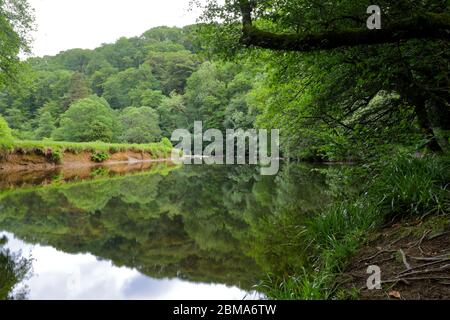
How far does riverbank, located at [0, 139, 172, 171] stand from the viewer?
16516 mm

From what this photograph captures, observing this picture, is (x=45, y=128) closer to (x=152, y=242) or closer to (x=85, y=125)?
(x=85, y=125)

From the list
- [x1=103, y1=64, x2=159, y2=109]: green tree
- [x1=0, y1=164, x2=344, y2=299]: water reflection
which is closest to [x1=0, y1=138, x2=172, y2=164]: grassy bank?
[x1=0, y1=164, x2=344, y2=299]: water reflection

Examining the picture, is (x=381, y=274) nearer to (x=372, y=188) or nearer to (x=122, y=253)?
(x=372, y=188)

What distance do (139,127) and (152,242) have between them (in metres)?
40.8

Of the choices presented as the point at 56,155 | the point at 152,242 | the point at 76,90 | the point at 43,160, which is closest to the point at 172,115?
the point at 76,90

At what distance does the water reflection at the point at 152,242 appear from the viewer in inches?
121

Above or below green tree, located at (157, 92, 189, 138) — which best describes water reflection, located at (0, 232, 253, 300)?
below

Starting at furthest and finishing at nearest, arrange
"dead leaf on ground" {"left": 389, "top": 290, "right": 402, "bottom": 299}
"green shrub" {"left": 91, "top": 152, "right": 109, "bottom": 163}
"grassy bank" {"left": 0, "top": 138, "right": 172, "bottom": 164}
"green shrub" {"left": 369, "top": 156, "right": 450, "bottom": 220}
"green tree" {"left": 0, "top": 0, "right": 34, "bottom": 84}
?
"green shrub" {"left": 91, "top": 152, "right": 109, "bottom": 163} → "grassy bank" {"left": 0, "top": 138, "right": 172, "bottom": 164} → "green tree" {"left": 0, "top": 0, "right": 34, "bottom": 84} → "green shrub" {"left": 369, "top": 156, "right": 450, "bottom": 220} → "dead leaf on ground" {"left": 389, "top": 290, "right": 402, "bottom": 299}

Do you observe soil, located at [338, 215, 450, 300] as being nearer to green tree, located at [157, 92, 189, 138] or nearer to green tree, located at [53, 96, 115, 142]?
green tree, located at [53, 96, 115, 142]

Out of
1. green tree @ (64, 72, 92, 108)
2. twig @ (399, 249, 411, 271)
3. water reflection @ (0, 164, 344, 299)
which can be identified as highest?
green tree @ (64, 72, 92, 108)

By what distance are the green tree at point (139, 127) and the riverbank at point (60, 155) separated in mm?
11744

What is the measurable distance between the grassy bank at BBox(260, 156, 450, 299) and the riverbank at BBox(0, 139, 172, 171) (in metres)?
17.1

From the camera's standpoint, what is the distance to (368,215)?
3.76m
